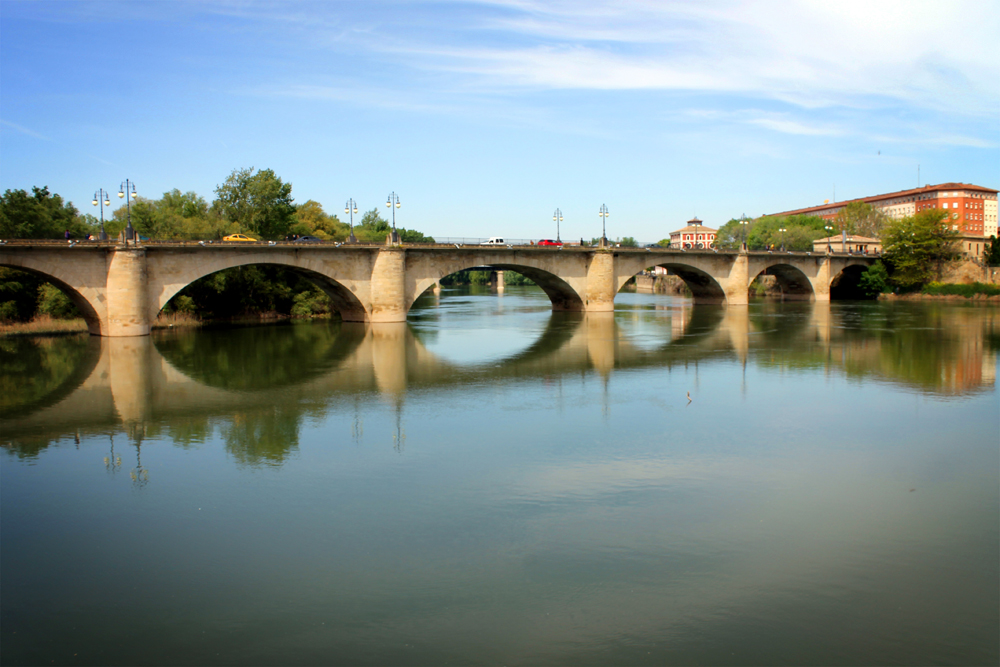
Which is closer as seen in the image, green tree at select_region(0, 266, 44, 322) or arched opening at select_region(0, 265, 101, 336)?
green tree at select_region(0, 266, 44, 322)

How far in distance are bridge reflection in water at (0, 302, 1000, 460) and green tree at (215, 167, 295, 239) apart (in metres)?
15.2

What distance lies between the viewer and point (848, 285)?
77062mm

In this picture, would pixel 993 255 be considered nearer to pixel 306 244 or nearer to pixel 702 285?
pixel 702 285

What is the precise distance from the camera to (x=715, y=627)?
7.73m

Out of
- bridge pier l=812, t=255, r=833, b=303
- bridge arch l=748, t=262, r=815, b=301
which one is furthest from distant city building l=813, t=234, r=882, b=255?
bridge pier l=812, t=255, r=833, b=303

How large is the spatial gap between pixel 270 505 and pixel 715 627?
699 centimetres

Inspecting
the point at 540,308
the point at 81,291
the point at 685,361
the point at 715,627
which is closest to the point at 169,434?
the point at 715,627

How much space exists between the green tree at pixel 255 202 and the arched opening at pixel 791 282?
142 feet

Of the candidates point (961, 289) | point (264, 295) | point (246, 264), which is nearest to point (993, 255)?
point (961, 289)

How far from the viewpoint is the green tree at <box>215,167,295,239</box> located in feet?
181

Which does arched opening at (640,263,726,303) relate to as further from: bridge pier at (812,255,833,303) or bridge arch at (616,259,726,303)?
bridge pier at (812,255,833,303)

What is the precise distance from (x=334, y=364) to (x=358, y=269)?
581 inches

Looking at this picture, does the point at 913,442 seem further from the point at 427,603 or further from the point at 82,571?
the point at 82,571

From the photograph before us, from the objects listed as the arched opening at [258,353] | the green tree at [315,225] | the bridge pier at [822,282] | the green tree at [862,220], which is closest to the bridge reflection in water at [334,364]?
the arched opening at [258,353]
